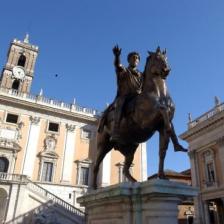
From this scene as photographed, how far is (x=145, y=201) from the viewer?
374cm

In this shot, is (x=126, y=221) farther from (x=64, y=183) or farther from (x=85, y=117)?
(x=85, y=117)

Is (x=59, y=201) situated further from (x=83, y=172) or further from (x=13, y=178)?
(x=83, y=172)

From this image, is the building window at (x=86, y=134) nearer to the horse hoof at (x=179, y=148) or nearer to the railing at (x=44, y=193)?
the railing at (x=44, y=193)

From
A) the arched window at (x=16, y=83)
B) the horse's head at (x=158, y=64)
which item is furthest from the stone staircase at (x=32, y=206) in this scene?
the arched window at (x=16, y=83)

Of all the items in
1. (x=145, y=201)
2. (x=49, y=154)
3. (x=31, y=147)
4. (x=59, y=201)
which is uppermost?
(x=31, y=147)

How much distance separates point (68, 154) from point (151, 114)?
1039 inches

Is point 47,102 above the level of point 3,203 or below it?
above

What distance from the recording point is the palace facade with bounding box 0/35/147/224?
22547 millimetres

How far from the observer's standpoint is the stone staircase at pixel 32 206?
21.5 metres

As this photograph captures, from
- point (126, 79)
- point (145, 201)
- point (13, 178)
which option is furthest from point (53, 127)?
point (145, 201)

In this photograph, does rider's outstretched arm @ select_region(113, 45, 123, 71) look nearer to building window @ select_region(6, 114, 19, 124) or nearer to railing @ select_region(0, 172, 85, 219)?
railing @ select_region(0, 172, 85, 219)

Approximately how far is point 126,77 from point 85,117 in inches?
1055

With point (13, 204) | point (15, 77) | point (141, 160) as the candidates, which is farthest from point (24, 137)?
point (15, 77)

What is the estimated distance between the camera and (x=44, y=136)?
1155 inches
